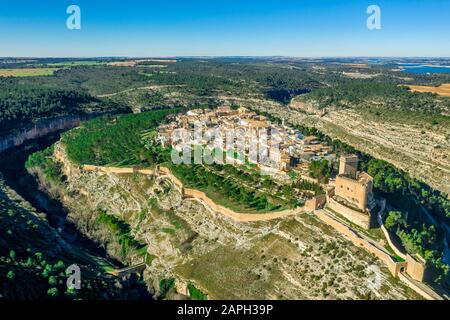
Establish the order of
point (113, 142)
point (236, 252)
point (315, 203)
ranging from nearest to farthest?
point (236, 252), point (315, 203), point (113, 142)

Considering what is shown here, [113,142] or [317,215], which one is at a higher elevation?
[113,142]

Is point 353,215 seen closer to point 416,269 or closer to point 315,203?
point 315,203

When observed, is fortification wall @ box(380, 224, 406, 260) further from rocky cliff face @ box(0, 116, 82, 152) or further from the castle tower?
rocky cliff face @ box(0, 116, 82, 152)

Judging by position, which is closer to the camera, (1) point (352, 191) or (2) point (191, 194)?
(1) point (352, 191)

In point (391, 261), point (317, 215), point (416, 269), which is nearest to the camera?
point (416, 269)

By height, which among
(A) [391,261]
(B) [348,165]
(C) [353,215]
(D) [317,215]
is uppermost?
(B) [348,165]

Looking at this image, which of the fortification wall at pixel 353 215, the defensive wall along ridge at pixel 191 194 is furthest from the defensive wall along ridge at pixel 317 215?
the fortification wall at pixel 353 215

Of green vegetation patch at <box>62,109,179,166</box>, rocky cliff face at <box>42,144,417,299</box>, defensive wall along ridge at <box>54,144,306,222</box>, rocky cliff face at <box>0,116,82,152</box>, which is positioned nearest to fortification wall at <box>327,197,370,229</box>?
rocky cliff face at <box>42,144,417,299</box>

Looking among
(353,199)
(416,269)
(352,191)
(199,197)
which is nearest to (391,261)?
(416,269)
